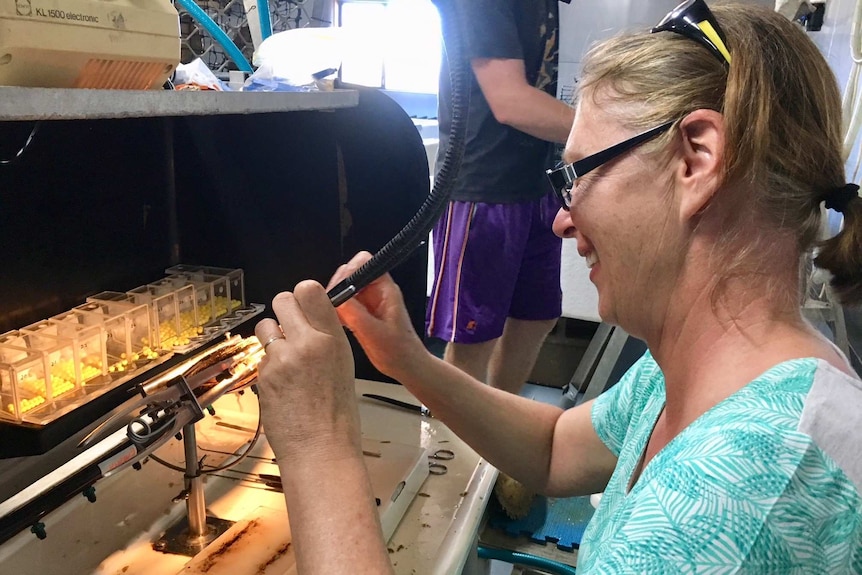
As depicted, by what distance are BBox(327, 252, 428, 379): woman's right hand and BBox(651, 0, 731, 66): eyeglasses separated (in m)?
0.48

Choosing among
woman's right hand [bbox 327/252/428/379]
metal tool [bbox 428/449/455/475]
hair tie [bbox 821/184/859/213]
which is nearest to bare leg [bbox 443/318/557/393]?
metal tool [bbox 428/449/455/475]

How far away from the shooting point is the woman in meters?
0.55

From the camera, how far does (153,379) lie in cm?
92

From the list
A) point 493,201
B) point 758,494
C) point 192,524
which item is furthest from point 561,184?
point 493,201

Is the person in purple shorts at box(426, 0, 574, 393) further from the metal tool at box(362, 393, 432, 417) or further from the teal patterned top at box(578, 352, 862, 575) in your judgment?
the teal patterned top at box(578, 352, 862, 575)

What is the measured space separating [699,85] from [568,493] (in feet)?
2.16

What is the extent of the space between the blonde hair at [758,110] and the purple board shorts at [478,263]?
37.6 inches

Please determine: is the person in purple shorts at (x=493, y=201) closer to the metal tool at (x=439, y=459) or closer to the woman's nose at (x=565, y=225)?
the metal tool at (x=439, y=459)

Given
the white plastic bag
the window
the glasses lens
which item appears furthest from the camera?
the window

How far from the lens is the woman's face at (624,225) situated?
2.31ft

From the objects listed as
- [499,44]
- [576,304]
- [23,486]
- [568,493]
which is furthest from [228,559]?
[576,304]

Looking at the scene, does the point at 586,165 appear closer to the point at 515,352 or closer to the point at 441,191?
the point at 441,191

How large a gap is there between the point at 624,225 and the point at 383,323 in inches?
15.7

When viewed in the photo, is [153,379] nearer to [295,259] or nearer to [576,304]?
[295,259]
